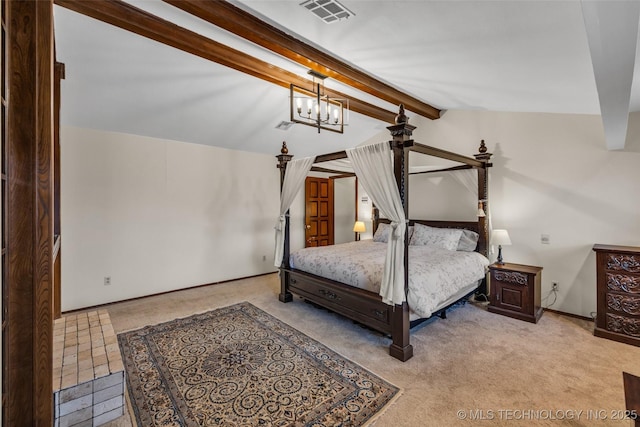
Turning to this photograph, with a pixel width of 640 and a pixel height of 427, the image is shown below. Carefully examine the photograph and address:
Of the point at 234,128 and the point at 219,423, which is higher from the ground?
the point at 234,128

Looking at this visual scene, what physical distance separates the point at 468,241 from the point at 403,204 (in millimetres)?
2173

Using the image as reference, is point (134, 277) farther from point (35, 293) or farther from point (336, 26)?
point (336, 26)

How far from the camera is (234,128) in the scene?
180 inches

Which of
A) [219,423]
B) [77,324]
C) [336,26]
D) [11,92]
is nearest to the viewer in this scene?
[11,92]

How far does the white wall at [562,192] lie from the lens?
3.28m

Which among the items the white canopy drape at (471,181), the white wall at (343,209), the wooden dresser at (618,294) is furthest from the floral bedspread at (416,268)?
the white wall at (343,209)

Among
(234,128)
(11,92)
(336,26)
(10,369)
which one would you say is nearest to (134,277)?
(234,128)

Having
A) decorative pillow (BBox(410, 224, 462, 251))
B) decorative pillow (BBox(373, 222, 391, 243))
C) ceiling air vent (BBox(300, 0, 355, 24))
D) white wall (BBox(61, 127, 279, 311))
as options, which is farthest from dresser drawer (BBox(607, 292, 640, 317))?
white wall (BBox(61, 127, 279, 311))

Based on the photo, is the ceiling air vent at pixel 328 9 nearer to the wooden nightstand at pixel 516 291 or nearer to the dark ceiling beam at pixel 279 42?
the dark ceiling beam at pixel 279 42

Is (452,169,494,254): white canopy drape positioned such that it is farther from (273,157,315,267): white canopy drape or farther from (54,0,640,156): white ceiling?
(273,157,315,267): white canopy drape

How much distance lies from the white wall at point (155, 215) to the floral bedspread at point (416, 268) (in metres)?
1.77

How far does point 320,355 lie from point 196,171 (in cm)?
365

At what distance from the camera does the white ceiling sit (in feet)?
6.16

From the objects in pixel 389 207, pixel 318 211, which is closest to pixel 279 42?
pixel 389 207
